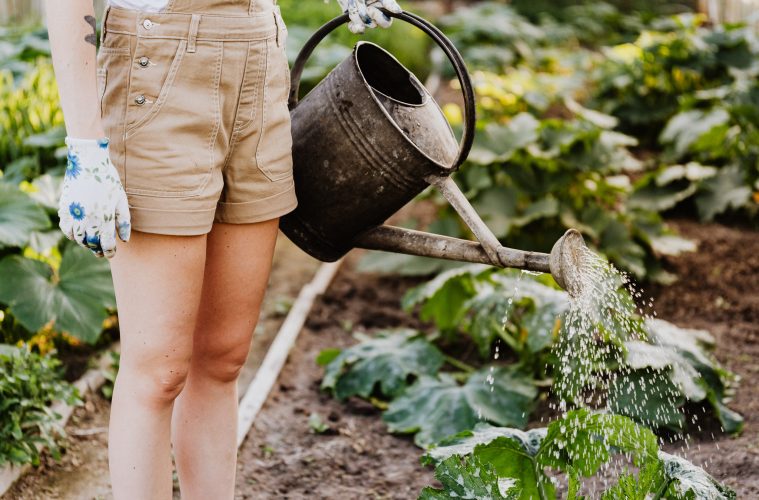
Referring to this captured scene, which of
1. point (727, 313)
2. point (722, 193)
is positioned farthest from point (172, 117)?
point (722, 193)

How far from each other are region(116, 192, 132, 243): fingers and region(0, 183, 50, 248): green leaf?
1.41 meters

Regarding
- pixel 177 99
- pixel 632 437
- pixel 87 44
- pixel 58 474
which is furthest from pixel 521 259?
pixel 58 474

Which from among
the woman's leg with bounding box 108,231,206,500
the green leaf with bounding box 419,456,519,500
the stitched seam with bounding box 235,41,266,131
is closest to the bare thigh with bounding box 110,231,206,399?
the woman's leg with bounding box 108,231,206,500

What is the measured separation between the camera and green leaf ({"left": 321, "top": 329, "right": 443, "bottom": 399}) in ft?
10.1

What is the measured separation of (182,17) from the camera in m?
1.55

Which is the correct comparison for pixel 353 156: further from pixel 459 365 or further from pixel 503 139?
pixel 503 139

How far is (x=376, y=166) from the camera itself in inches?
73.4

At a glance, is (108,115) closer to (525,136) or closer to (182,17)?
(182,17)

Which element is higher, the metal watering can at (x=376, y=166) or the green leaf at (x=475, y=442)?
the metal watering can at (x=376, y=166)

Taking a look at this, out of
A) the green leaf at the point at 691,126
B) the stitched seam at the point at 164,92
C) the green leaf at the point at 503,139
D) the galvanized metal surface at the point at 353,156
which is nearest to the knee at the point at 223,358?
the galvanized metal surface at the point at 353,156

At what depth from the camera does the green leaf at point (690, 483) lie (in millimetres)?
1802

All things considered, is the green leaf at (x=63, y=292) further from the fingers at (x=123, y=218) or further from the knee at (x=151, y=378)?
the fingers at (x=123, y=218)

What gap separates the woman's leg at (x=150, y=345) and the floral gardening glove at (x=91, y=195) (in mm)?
106

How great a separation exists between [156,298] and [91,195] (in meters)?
0.24
